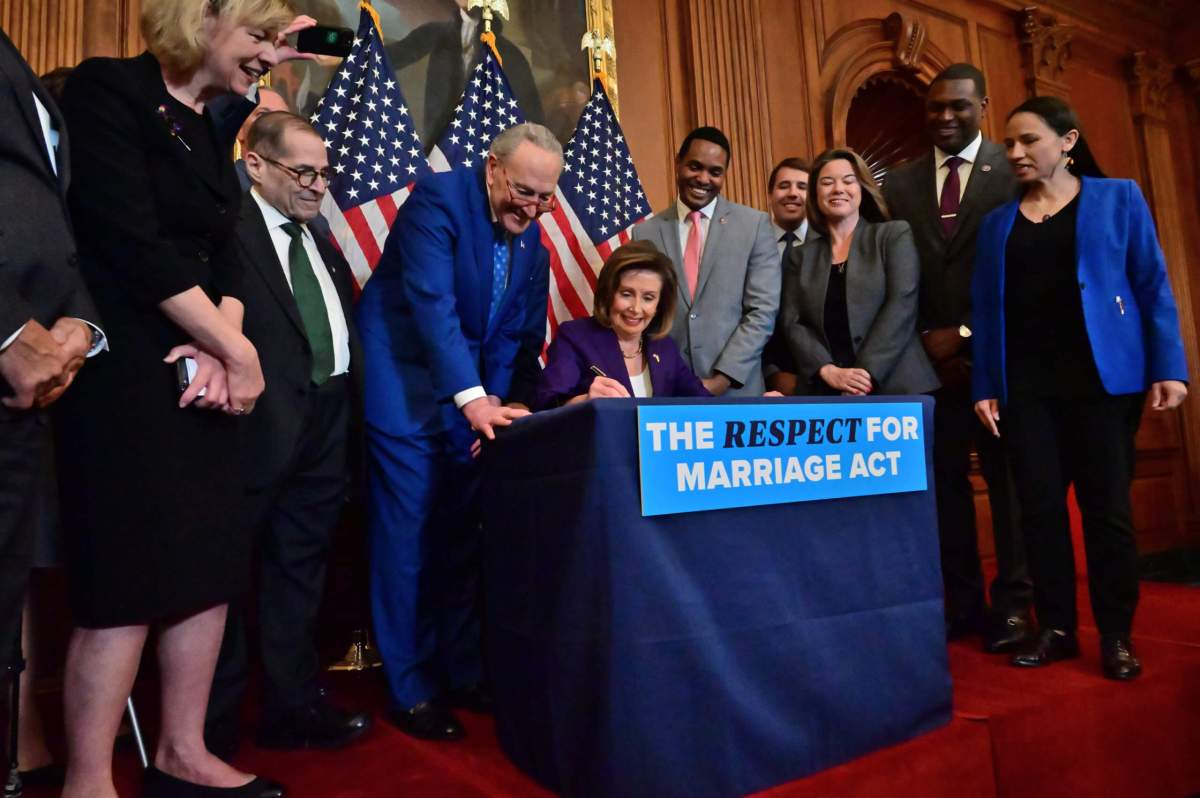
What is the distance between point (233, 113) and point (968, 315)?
2.24 metres

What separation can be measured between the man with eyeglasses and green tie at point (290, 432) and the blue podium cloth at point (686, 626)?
0.51m

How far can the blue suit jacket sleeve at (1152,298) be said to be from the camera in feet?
7.36

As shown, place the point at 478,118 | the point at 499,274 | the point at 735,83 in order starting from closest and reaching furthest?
the point at 499,274 → the point at 478,118 → the point at 735,83

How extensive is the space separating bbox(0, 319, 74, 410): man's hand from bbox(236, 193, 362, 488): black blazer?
0.70 meters

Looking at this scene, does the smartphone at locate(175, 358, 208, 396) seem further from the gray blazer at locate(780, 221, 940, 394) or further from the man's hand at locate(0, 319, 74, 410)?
the gray blazer at locate(780, 221, 940, 394)

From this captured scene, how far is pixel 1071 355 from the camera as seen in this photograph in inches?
90.2

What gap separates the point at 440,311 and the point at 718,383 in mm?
1036

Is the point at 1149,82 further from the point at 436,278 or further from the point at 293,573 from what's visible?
the point at 293,573

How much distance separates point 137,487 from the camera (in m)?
1.31

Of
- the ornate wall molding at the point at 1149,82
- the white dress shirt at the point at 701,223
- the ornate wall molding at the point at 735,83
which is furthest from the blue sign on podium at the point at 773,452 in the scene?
the ornate wall molding at the point at 1149,82

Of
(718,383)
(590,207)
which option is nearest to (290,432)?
(718,383)

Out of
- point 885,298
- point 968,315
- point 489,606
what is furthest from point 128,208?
point 968,315

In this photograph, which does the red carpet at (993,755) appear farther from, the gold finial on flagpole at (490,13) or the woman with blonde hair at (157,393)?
the gold finial on flagpole at (490,13)

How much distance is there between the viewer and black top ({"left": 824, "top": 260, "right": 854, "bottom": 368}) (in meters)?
2.66
